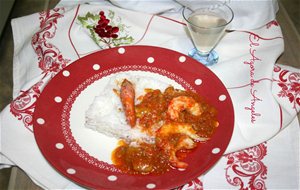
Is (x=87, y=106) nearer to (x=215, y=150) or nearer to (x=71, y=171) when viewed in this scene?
(x=71, y=171)

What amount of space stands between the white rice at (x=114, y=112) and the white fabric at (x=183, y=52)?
7.3 inches

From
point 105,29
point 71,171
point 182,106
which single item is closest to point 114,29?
point 105,29

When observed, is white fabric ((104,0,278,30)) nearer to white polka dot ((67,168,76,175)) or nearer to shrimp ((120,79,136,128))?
shrimp ((120,79,136,128))

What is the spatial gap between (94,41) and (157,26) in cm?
27

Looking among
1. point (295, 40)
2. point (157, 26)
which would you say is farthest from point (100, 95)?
point (295, 40)

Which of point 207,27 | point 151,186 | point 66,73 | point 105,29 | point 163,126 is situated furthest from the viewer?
point 105,29

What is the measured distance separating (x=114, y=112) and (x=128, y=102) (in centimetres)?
9

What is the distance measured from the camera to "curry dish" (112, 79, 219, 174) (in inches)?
37.1

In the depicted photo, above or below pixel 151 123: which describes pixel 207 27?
above

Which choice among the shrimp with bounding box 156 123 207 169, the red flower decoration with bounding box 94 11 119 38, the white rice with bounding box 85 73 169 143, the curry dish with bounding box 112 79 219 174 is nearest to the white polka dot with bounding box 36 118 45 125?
the white rice with bounding box 85 73 169 143

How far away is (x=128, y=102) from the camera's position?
41.0 inches

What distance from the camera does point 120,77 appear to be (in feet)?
3.76

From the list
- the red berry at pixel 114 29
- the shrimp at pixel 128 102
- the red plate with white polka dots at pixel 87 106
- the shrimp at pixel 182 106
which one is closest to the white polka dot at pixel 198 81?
the red plate with white polka dots at pixel 87 106

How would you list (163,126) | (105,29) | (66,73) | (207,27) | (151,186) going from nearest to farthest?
(151,186) → (163,126) → (66,73) → (207,27) → (105,29)
